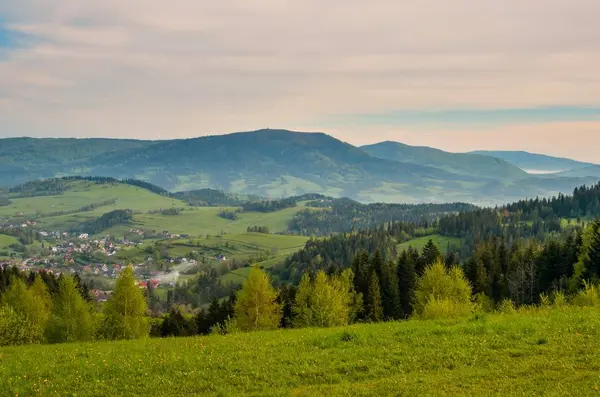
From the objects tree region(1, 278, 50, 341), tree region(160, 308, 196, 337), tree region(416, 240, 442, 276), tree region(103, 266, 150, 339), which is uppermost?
tree region(416, 240, 442, 276)

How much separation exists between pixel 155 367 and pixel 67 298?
42972mm

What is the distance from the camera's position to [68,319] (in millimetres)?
59500

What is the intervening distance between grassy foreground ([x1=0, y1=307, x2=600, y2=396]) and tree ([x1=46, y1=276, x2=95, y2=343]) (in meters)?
32.2

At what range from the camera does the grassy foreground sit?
1934 cm

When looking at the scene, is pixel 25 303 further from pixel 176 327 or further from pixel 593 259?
pixel 593 259

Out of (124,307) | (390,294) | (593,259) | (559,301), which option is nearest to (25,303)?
(124,307)

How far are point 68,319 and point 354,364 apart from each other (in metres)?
48.0

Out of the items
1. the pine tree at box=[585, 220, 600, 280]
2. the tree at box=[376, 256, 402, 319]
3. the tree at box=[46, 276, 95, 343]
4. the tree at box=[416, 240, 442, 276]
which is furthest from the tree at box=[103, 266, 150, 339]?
the pine tree at box=[585, 220, 600, 280]

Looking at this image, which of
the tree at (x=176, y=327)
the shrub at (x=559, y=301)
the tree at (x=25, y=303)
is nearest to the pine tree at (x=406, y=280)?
the tree at (x=176, y=327)

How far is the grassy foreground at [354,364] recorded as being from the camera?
1934 cm

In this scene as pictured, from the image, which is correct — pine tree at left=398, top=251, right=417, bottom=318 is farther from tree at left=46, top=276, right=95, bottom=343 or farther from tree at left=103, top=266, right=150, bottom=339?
tree at left=46, top=276, right=95, bottom=343

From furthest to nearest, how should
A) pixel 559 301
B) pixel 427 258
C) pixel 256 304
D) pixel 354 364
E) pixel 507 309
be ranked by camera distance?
1. pixel 427 258
2. pixel 256 304
3. pixel 559 301
4. pixel 507 309
5. pixel 354 364

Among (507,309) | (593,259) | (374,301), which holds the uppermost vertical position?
(593,259)

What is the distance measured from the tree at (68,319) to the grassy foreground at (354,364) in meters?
32.2
